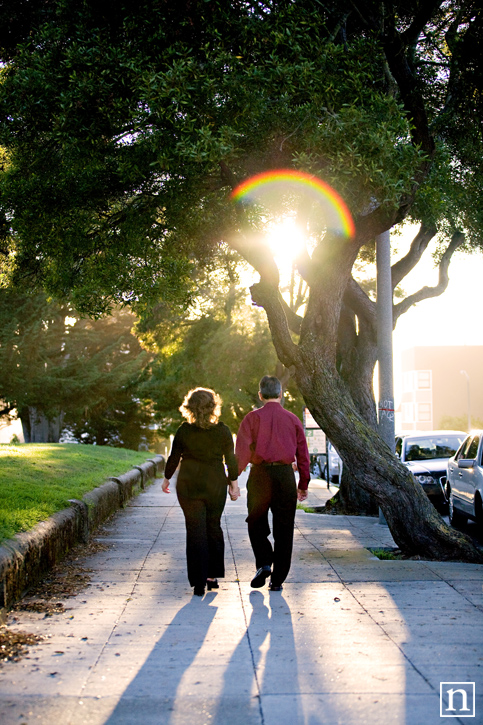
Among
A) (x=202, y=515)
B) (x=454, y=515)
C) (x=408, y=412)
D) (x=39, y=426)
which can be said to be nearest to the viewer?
(x=202, y=515)

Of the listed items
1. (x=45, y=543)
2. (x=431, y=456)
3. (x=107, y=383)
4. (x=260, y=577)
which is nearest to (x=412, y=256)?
(x=431, y=456)

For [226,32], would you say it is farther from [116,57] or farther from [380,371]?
[380,371]

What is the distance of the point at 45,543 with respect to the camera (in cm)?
691

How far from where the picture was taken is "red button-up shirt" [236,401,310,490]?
265 inches

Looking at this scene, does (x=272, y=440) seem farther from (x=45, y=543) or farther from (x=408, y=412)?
(x=408, y=412)

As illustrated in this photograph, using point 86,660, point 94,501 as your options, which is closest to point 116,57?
point 94,501

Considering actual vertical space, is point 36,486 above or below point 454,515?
above

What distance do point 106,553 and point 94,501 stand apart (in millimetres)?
1607

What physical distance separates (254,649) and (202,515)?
1.91 metres

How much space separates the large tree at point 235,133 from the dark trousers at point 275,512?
217 centimetres

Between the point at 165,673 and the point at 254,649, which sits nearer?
the point at 165,673

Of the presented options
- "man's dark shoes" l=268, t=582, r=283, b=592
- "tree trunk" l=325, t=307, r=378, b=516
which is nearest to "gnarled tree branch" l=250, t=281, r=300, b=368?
"man's dark shoes" l=268, t=582, r=283, b=592

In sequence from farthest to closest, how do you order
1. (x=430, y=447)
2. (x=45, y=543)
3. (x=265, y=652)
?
(x=430, y=447) → (x=45, y=543) → (x=265, y=652)

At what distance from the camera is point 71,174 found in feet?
32.1
